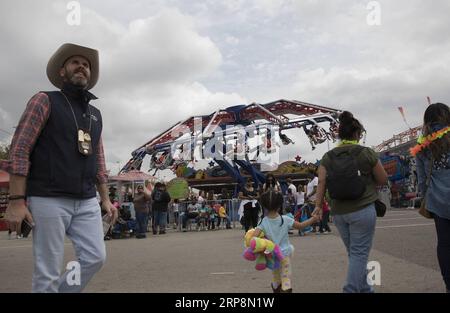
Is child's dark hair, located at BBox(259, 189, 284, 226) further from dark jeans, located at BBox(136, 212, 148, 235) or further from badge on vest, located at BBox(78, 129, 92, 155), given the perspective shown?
dark jeans, located at BBox(136, 212, 148, 235)

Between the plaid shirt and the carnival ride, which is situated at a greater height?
the carnival ride

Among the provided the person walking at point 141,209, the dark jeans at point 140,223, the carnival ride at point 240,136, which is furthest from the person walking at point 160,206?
the carnival ride at point 240,136

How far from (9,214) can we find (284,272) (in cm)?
270

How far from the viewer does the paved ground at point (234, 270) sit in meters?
5.14

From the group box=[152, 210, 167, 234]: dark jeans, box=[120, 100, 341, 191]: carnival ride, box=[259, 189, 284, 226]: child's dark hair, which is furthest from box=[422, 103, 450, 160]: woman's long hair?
box=[120, 100, 341, 191]: carnival ride

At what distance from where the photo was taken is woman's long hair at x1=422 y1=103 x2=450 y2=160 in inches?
172

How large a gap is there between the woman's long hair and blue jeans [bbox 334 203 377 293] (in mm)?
899

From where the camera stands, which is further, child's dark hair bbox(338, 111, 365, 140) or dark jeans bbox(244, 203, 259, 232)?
dark jeans bbox(244, 203, 259, 232)

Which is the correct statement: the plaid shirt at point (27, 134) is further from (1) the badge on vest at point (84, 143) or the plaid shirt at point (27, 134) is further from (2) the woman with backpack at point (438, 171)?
(2) the woman with backpack at point (438, 171)

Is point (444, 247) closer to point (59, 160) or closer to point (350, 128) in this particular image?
point (350, 128)

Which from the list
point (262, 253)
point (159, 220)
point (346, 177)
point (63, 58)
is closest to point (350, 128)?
point (346, 177)

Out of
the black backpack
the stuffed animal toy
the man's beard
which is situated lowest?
the stuffed animal toy
